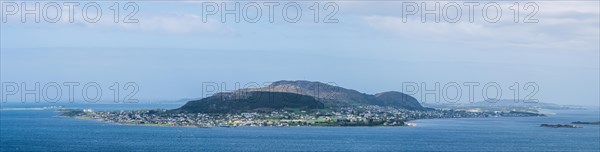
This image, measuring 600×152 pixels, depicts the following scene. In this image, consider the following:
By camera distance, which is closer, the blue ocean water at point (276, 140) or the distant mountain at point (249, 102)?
the blue ocean water at point (276, 140)

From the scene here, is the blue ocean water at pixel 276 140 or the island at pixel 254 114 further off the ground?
the island at pixel 254 114

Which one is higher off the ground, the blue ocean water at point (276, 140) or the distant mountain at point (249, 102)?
the distant mountain at point (249, 102)

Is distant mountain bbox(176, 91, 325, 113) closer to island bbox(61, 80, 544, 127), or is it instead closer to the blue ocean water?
island bbox(61, 80, 544, 127)

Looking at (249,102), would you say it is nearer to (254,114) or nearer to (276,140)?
(254,114)


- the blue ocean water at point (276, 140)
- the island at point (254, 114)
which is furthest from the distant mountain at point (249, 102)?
the blue ocean water at point (276, 140)

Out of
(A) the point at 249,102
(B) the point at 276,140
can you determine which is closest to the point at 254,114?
(A) the point at 249,102

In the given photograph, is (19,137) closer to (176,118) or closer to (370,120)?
(176,118)

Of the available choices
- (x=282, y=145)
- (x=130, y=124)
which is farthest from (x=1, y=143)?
(x=130, y=124)

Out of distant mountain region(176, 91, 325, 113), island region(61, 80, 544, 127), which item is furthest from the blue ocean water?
distant mountain region(176, 91, 325, 113)

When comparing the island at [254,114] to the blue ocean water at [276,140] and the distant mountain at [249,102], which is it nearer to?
the distant mountain at [249,102]

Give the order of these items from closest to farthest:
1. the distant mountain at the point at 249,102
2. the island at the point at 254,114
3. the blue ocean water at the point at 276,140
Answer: the blue ocean water at the point at 276,140, the island at the point at 254,114, the distant mountain at the point at 249,102

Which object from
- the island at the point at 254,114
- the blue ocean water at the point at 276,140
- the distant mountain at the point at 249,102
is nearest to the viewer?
the blue ocean water at the point at 276,140

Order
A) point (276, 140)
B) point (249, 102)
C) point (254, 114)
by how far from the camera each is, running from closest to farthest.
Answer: point (276, 140), point (254, 114), point (249, 102)
